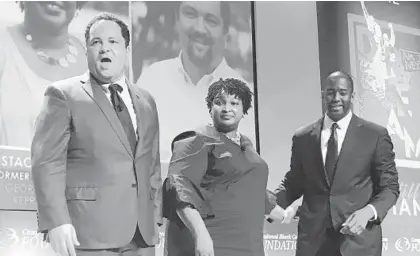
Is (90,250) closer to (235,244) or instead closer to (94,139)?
(94,139)

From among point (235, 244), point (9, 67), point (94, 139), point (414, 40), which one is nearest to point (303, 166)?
point (235, 244)

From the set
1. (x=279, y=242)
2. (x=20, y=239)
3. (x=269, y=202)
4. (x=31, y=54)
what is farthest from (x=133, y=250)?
(x=279, y=242)

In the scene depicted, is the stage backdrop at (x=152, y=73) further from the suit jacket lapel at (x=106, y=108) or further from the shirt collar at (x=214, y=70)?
the suit jacket lapel at (x=106, y=108)

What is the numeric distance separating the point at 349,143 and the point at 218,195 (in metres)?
0.75

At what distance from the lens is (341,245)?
9.16 ft

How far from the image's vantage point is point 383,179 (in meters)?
2.85

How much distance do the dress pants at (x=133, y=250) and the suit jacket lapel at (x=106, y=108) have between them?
0.97 ft

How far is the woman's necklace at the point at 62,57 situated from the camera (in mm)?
4027

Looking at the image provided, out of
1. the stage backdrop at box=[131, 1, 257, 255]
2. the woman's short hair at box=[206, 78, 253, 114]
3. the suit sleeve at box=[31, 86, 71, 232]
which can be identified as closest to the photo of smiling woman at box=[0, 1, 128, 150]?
the stage backdrop at box=[131, 1, 257, 255]

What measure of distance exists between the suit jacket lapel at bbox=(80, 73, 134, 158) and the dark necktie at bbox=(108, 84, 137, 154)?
0.11ft

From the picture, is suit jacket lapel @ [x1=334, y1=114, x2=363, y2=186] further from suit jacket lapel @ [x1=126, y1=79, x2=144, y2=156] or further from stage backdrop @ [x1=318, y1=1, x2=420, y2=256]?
stage backdrop @ [x1=318, y1=1, x2=420, y2=256]

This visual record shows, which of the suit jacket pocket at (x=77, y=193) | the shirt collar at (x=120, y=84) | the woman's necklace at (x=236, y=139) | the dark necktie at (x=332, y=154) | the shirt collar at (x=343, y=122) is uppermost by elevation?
the shirt collar at (x=120, y=84)

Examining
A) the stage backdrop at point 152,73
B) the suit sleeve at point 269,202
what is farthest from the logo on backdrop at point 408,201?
the suit sleeve at point 269,202

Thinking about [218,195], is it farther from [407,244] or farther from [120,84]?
[407,244]
